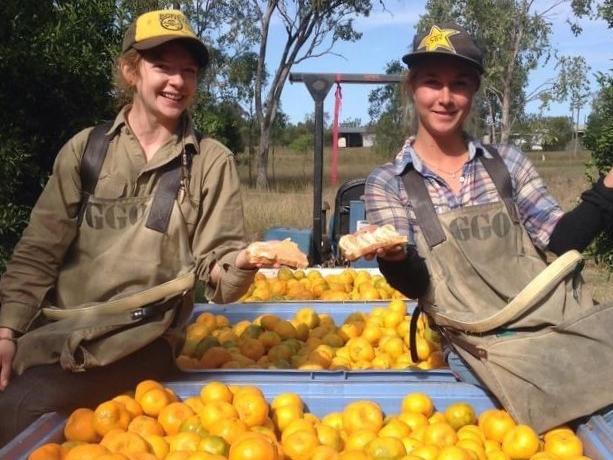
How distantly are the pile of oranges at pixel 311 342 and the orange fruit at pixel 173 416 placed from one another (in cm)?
73

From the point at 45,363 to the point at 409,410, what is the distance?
128 cm

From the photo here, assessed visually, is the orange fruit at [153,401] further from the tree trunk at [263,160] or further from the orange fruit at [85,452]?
the tree trunk at [263,160]

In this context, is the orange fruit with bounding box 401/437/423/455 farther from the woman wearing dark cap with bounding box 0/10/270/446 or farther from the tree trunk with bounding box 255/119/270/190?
the tree trunk with bounding box 255/119/270/190

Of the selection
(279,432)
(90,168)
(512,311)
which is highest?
(90,168)

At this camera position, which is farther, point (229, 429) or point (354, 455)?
point (229, 429)

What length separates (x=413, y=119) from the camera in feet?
9.68

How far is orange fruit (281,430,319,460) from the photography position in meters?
2.16

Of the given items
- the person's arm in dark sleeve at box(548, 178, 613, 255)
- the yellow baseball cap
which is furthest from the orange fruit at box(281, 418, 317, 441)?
the yellow baseball cap

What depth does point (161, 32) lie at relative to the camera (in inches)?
103

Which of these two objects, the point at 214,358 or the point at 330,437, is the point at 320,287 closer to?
the point at 214,358

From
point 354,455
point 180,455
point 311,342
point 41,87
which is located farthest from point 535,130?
point 180,455

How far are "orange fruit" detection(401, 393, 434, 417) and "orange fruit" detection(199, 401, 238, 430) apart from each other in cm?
61

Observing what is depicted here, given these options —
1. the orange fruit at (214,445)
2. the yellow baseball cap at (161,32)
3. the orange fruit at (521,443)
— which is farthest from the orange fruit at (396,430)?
the yellow baseball cap at (161,32)

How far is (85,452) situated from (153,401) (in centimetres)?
41
